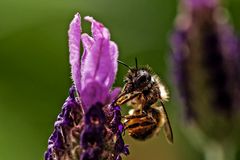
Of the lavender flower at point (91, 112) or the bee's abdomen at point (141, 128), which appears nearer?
the lavender flower at point (91, 112)

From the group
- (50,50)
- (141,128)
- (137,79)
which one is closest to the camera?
(137,79)

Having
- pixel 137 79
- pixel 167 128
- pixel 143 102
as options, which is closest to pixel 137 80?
pixel 137 79

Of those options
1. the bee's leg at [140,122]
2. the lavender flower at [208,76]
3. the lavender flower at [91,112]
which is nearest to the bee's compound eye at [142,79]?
the bee's leg at [140,122]

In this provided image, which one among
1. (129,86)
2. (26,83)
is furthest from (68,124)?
(26,83)

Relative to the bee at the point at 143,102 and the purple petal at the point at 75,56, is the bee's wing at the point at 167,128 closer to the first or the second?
the bee at the point at 143,102

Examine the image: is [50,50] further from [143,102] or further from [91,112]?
[91,112]

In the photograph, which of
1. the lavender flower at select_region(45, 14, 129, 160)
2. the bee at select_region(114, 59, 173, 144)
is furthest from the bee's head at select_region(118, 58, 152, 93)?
the lavender flower at select_region(45, 14, 129, 160)

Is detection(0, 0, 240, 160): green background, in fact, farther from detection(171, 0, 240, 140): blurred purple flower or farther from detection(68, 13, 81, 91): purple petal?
detection(68, 13, 81, 91): purple petal

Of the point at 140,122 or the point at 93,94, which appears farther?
the point at 140,122
